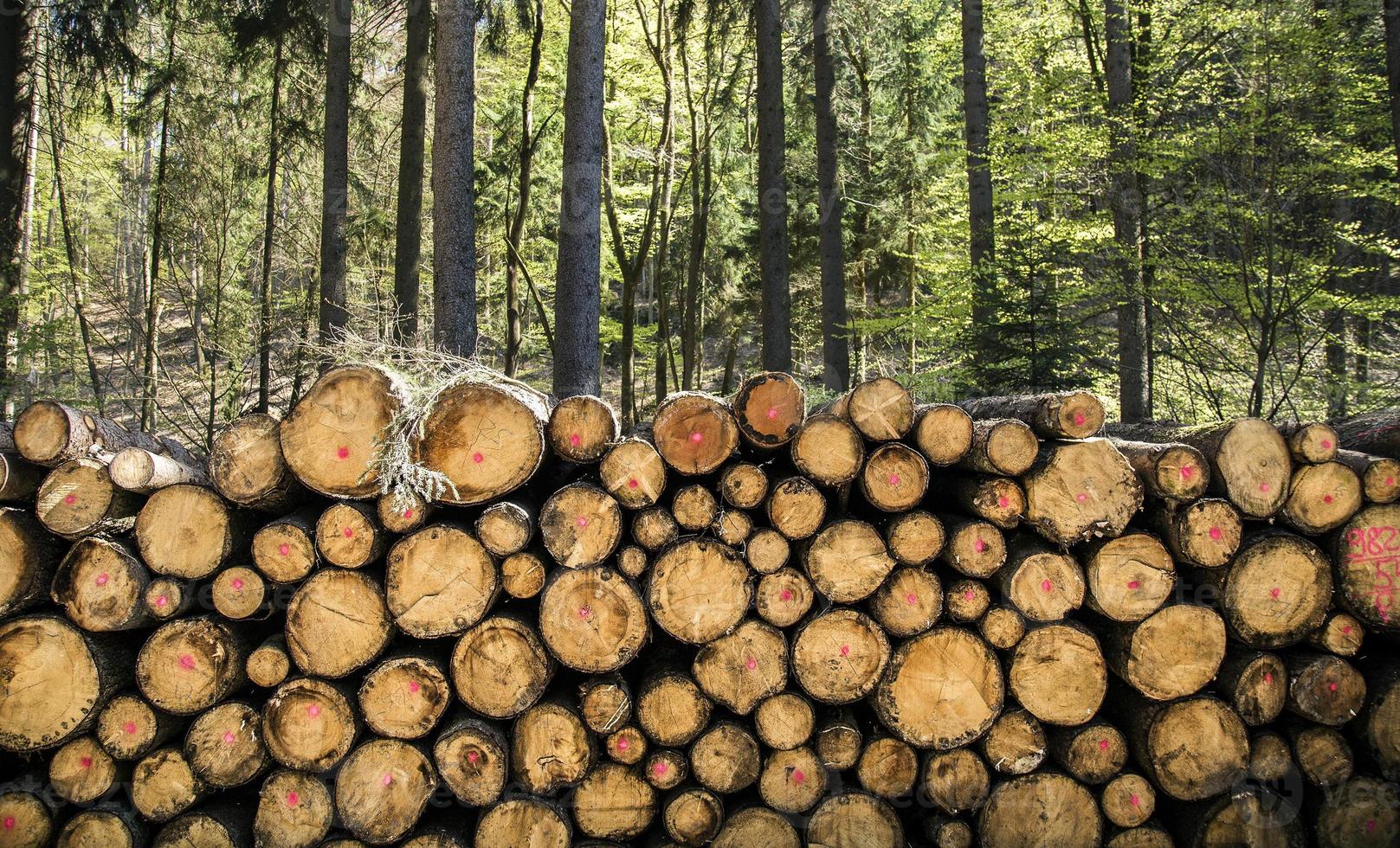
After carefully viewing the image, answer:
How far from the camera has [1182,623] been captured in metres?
3.62

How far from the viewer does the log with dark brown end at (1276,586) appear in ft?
11.9

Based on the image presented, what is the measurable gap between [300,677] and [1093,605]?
3364mm

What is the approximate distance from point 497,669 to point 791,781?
1.34 meters

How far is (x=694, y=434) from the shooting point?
3648 mm

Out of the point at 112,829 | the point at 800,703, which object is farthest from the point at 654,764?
the point at 112,829

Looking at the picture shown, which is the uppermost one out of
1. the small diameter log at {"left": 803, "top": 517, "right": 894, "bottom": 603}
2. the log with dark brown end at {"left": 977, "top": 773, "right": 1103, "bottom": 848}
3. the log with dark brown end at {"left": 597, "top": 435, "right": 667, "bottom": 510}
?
the log with dark brown end at {"left": 597, "top": 435, "right": 667, "bottom": 510}

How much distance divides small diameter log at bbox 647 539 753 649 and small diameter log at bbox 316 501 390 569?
1.19 m

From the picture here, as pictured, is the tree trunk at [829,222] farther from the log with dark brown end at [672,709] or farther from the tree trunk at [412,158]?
the log with dark brown end at [672,709]

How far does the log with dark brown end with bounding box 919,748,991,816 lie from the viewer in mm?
3730

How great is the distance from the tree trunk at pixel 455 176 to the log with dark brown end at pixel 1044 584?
5341mm

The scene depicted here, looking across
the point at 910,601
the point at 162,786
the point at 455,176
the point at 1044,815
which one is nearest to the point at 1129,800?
the point at 1044,815

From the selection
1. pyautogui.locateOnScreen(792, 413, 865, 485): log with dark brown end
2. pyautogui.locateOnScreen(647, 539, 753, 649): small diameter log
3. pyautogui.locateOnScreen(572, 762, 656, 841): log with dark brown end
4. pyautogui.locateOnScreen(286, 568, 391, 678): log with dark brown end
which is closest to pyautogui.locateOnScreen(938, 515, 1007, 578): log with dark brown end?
pyautogui.locateOnScreen(792, 413, 865, 485): log with dark brown end

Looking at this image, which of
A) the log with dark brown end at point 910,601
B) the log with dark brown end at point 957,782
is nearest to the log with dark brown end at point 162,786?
the log with dark brown end at point 910,601

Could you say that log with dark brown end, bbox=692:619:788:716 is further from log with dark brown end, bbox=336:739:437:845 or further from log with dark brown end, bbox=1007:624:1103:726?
log with dark brown end, bbox=336:739:437:845
